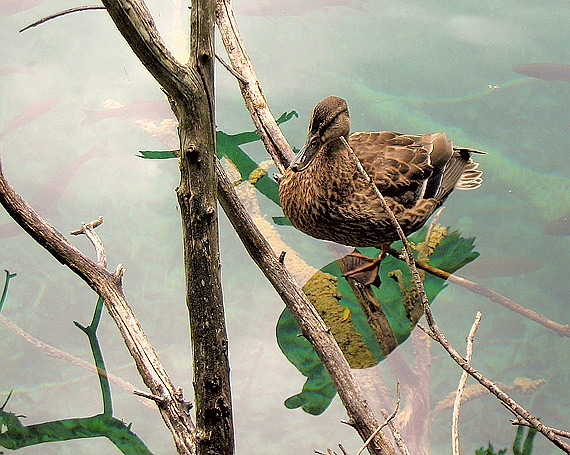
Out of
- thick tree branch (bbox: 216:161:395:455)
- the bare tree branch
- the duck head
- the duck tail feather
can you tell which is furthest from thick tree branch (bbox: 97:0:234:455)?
the duck tail feather

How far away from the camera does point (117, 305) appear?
1.58m

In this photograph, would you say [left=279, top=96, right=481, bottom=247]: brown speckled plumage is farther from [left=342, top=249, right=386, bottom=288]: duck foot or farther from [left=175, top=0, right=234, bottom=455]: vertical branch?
[left=175, top=0, right=234, bottom=455]: vertical branch

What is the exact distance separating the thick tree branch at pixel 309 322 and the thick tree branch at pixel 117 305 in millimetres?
357

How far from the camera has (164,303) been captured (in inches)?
81.9

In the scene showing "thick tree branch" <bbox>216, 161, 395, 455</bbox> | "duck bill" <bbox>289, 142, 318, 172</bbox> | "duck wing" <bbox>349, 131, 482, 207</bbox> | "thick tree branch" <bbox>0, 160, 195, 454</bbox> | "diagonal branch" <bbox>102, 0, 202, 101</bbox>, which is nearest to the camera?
"diagonal branch" <bbox>102, 0, 202, 101</bbox>

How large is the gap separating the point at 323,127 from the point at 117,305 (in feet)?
2.53

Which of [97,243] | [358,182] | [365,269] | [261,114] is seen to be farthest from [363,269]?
[97,243]

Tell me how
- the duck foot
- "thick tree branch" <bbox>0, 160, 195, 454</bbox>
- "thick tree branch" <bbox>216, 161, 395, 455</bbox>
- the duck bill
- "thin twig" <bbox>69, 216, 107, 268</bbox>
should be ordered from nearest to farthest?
"thick tree branch" <bbox>0, 160, 195, 454</bbox> < "thick tree branch" <bbox>216, 161, 395, 455</bbox> < "thin twig" <bbox>69, 216, 107, 268</bbox> < the duck bill < the duck foot

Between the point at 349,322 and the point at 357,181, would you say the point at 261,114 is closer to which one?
the point at 357,181

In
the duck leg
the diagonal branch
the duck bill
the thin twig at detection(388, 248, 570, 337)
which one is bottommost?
the thin twig at detection(388, 248, 570, 337)

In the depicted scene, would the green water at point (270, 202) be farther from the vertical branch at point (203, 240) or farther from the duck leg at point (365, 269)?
the vertical branch at point (203, 240)

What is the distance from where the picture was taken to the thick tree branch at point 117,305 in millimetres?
1342

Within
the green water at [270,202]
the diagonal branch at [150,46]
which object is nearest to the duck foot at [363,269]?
the green water at [270,202]

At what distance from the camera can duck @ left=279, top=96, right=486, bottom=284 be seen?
1.88m
